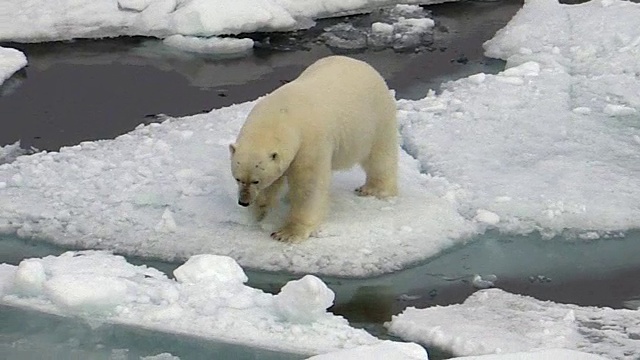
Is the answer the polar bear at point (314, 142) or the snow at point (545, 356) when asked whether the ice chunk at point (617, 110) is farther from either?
the snow at point (545, 356)

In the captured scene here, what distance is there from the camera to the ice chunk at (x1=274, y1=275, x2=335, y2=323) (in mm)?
4109

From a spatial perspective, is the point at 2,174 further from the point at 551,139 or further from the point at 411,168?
the point at 551,139

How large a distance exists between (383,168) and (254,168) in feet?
3.17

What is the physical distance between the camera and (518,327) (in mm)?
4324

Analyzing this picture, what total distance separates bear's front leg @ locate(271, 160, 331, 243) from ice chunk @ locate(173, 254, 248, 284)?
0.57m

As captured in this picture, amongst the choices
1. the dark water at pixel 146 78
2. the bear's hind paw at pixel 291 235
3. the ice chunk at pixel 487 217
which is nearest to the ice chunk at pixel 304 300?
the bear's hind paw at pixel 291 235

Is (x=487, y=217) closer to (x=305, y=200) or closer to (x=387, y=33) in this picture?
(x=305, y=200)

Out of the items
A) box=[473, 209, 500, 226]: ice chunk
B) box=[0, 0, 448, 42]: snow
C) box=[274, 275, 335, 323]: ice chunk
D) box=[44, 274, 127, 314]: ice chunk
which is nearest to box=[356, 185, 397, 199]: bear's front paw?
box=[473, 209, 500, 226]: ice chunk

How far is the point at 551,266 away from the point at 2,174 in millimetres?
2915

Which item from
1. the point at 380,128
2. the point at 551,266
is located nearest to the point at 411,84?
the point at 380,128

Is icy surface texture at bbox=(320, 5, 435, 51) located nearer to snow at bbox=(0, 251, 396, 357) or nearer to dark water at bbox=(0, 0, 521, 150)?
dark water at bbox=(0, 0, 521, 150)

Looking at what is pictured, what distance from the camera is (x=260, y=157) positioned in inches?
187

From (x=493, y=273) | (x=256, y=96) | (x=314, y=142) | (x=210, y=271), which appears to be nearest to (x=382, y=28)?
(x=256, y=96)

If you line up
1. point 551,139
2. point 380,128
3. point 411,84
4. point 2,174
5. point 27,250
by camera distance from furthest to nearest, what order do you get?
point 411,84 < point 551,139 < point 2,174 < point 380,128 < point 27,250
